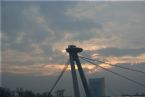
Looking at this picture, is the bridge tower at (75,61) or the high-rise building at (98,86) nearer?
the bridge tower at (75,61)

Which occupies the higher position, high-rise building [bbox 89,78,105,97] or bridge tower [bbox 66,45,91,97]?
high-rise building [bbox 89,78,105,97]

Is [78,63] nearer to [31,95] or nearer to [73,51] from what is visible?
[73,51]

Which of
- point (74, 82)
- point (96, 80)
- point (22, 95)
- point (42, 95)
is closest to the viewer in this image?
point (74, 82)

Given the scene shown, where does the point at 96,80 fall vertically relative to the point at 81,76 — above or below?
above

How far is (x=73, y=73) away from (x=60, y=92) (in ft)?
227

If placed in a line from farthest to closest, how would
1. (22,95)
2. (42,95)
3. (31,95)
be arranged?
(42,95)
(31,95)
(22,95)

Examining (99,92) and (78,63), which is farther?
(99,92)

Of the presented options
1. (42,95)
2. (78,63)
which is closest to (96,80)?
(42,95)

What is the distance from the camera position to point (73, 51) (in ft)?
124

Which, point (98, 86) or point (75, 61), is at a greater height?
point (98, 86)

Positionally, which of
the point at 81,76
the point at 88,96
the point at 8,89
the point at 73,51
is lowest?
the point at 88,96

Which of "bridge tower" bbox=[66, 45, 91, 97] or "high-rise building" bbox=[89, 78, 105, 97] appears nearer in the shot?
"bridge tower" bbox=[66, 45, 91, 97]

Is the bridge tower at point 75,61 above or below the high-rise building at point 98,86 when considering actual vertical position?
below

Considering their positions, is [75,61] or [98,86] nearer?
[75,61]
